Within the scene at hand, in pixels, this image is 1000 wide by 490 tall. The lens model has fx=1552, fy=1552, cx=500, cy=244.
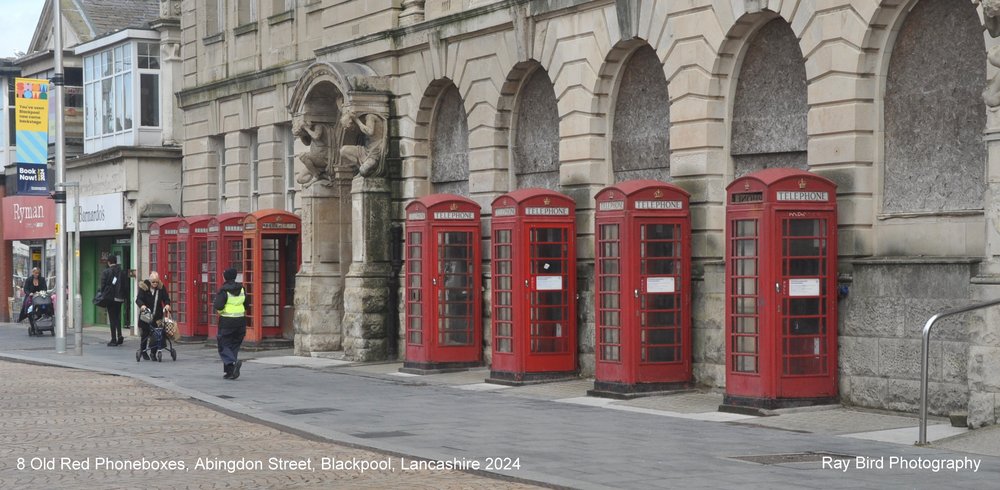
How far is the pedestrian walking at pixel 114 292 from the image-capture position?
A: 108 ft

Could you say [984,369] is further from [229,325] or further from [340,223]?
[340,223]

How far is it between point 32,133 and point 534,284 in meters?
16.5

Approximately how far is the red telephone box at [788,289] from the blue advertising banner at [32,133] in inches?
784

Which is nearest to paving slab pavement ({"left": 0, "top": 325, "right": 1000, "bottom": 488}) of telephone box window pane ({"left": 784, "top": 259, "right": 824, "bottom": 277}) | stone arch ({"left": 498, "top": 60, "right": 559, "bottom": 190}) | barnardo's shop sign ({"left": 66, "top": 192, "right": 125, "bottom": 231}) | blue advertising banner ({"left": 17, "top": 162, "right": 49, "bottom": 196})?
telephone box window pane ({"left": 784, "top": 259, "right": 824, "bottom": 277})

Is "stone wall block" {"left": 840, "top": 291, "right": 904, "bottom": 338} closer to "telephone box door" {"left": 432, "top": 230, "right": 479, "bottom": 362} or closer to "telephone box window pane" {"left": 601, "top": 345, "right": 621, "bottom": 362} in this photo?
"telephone box window pane" {"left": 601, "top": 345, "right": 621, "bottom": 362}

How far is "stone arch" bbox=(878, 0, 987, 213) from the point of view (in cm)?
1609

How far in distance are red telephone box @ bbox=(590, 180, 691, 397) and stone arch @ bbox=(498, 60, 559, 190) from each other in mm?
4068

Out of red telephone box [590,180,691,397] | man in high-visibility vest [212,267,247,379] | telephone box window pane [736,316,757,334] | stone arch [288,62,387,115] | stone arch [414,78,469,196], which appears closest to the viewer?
telephone box window pane [736,316,757,334]

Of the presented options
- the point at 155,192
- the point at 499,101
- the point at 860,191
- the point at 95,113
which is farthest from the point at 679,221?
the point at 95,113

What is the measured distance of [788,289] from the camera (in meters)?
16.9

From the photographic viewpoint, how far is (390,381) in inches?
905

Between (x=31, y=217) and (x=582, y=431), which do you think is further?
(x=31, y=217)

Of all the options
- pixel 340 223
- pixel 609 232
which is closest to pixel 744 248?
pixel 609 232

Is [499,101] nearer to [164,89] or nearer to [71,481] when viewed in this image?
[71,481]
